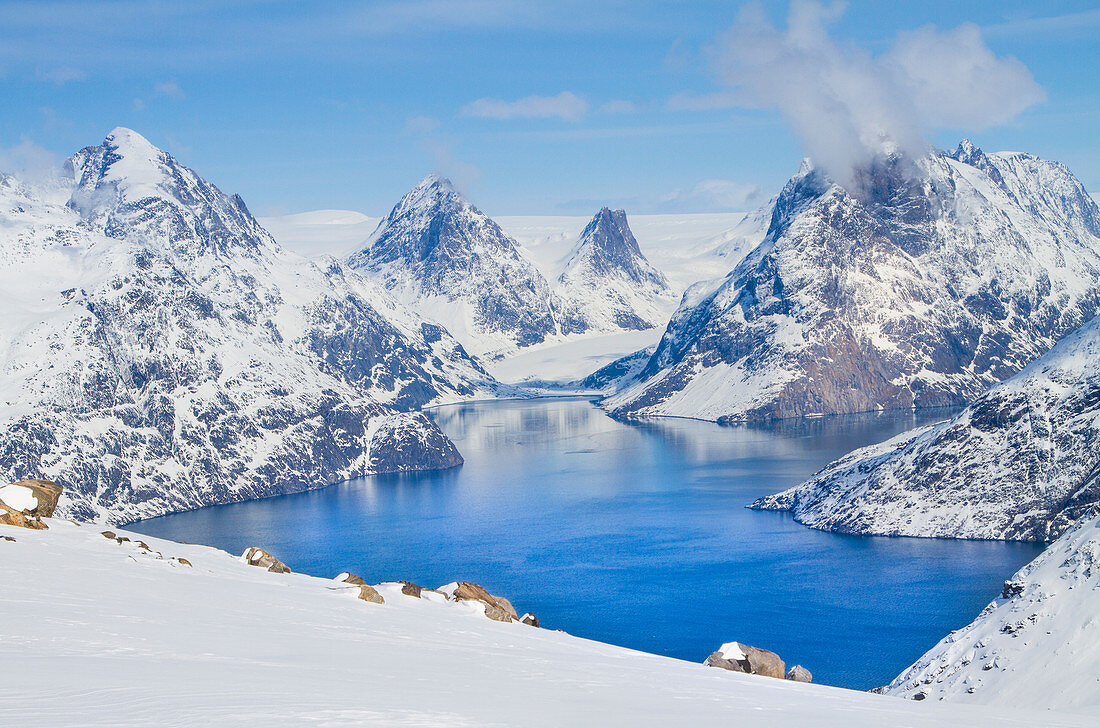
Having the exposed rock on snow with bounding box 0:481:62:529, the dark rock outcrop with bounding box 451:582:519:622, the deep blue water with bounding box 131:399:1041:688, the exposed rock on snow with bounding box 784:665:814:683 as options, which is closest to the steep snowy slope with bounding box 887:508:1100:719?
the exposed rock on snow with bounding box 784:665:814:683

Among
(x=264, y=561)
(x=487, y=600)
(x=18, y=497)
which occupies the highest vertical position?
(x=18, y=497)

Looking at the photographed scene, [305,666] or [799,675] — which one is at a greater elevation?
[305,666]

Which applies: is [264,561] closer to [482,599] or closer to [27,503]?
[27,503]

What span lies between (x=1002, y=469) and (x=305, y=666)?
151 metres

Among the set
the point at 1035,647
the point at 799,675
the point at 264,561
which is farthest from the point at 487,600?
the point at 1035,647

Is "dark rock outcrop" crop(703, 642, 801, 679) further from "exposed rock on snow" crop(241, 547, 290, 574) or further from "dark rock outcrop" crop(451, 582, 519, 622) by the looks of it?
"exposed rock on snow" crop(241, 547, 290, 574)

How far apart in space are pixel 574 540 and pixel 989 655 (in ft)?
372

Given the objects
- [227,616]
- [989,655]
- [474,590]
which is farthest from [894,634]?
[227,616]

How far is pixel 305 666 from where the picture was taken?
31844mm

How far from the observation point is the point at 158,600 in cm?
4084

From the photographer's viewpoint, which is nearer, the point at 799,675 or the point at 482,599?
the point at 799,675

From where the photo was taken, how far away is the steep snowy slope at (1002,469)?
15300cm

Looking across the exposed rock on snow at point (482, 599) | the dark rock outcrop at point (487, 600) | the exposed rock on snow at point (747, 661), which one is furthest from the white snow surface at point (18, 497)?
the exposed rock on snow at point (747, 661)

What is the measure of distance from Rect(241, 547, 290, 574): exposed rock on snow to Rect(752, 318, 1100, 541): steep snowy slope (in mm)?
123773
